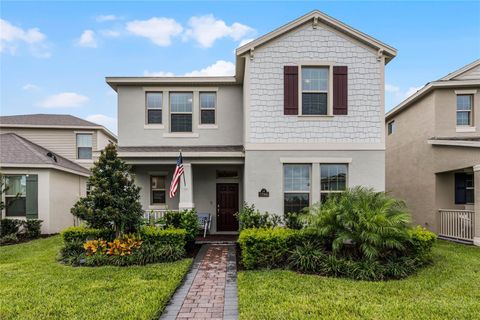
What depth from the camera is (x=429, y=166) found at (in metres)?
12.4

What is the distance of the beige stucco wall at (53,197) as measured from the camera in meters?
13.6

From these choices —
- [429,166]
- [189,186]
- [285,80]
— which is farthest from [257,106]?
[429,166]

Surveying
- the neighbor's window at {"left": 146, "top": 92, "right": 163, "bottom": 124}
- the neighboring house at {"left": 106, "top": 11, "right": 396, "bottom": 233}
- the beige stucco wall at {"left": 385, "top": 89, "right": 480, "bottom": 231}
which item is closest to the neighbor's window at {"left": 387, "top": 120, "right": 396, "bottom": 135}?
→ the beige stucco wall at {"left": 385, "top": 89, "right": 480, "bottom": 231}

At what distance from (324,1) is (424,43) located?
6.58 m

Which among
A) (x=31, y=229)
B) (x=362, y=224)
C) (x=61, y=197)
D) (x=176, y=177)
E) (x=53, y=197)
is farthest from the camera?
(x=61, y=197)

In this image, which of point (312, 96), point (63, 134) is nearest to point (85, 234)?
point (312, 96)

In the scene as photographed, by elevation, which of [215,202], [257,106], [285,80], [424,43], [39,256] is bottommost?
[39,256]

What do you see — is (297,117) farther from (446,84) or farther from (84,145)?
(84,145)

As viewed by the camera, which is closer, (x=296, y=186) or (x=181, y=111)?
(x=296, y=186)

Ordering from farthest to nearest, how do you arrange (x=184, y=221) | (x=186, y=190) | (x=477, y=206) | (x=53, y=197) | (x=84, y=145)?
(x=84, y=145) < (x=53, y=197) < (x=186, y=190) < (x=477, y=206) < (x=184, y=221)

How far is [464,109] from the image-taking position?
488 inches

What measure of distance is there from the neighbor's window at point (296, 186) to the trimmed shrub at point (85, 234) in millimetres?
5580

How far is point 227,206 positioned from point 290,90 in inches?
213

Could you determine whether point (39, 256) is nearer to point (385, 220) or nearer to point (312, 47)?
point (385, 220)
